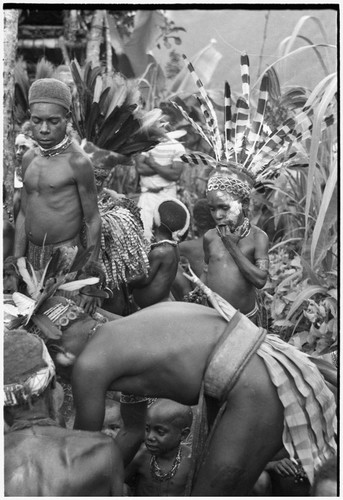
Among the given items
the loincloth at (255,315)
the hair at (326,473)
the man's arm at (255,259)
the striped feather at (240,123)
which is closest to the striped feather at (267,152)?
the striped feather at (240,123)

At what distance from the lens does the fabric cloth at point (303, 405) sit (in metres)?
2.80

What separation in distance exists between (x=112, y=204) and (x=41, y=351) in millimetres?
2049

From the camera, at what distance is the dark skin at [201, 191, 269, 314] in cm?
425

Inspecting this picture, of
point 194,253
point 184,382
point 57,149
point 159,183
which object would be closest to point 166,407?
point 184,382

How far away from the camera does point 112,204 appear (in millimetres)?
4574

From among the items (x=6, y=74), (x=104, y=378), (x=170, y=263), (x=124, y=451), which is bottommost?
(x=124, y=451)

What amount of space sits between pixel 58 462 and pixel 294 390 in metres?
0.91

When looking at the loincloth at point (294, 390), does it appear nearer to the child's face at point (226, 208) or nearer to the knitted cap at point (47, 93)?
the child's face at point (226, 208)

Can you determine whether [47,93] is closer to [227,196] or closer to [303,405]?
[227,196]

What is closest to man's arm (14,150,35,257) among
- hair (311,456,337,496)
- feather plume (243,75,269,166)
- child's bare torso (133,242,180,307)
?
child's bare torso (133,242,180,307)

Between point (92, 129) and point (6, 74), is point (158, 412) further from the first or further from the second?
point (6, 74)

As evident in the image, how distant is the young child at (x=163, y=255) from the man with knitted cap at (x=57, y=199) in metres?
0.62

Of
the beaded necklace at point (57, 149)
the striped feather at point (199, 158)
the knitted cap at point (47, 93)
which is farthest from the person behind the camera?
the striped feather at point (199, 158)

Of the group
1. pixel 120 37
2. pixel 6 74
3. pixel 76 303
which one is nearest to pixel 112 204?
pixel 6 74
